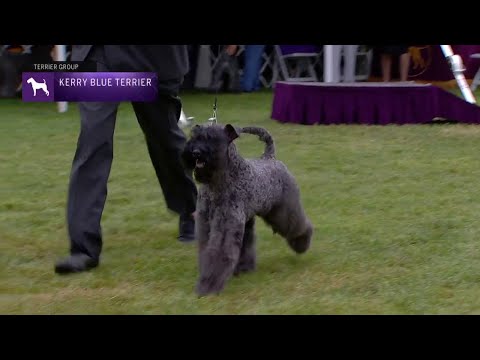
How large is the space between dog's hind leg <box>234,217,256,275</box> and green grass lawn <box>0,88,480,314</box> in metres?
0.08

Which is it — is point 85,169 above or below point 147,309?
above

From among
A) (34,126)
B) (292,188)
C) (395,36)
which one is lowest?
(34,126)

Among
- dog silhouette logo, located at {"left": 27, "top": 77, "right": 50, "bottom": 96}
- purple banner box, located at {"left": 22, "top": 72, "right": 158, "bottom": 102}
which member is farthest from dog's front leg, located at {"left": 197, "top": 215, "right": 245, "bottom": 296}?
dog silhouette logo, located at {"left": 27, "top": 77, "right": 50, "bottom": 96}

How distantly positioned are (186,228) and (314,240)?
0.76 m

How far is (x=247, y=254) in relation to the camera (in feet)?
12.7

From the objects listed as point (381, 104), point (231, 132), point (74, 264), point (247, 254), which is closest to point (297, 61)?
point (381, 104)

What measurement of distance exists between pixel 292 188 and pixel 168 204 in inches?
39.1

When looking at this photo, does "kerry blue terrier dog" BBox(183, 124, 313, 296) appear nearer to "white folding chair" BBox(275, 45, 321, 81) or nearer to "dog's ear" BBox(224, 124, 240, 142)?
"dog's ear" BBox(224, 124, 240, 142)

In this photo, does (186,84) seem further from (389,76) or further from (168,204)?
(168,204)

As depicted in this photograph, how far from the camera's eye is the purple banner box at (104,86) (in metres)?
3.97

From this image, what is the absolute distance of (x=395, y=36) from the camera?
5457 millimetres

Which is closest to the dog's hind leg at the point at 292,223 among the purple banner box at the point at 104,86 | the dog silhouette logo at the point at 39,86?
the purple banner box at the point at 104,86

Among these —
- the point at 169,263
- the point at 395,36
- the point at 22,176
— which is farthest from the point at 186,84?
the point at 169,263

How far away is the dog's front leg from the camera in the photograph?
Answer: 11.3 ft
